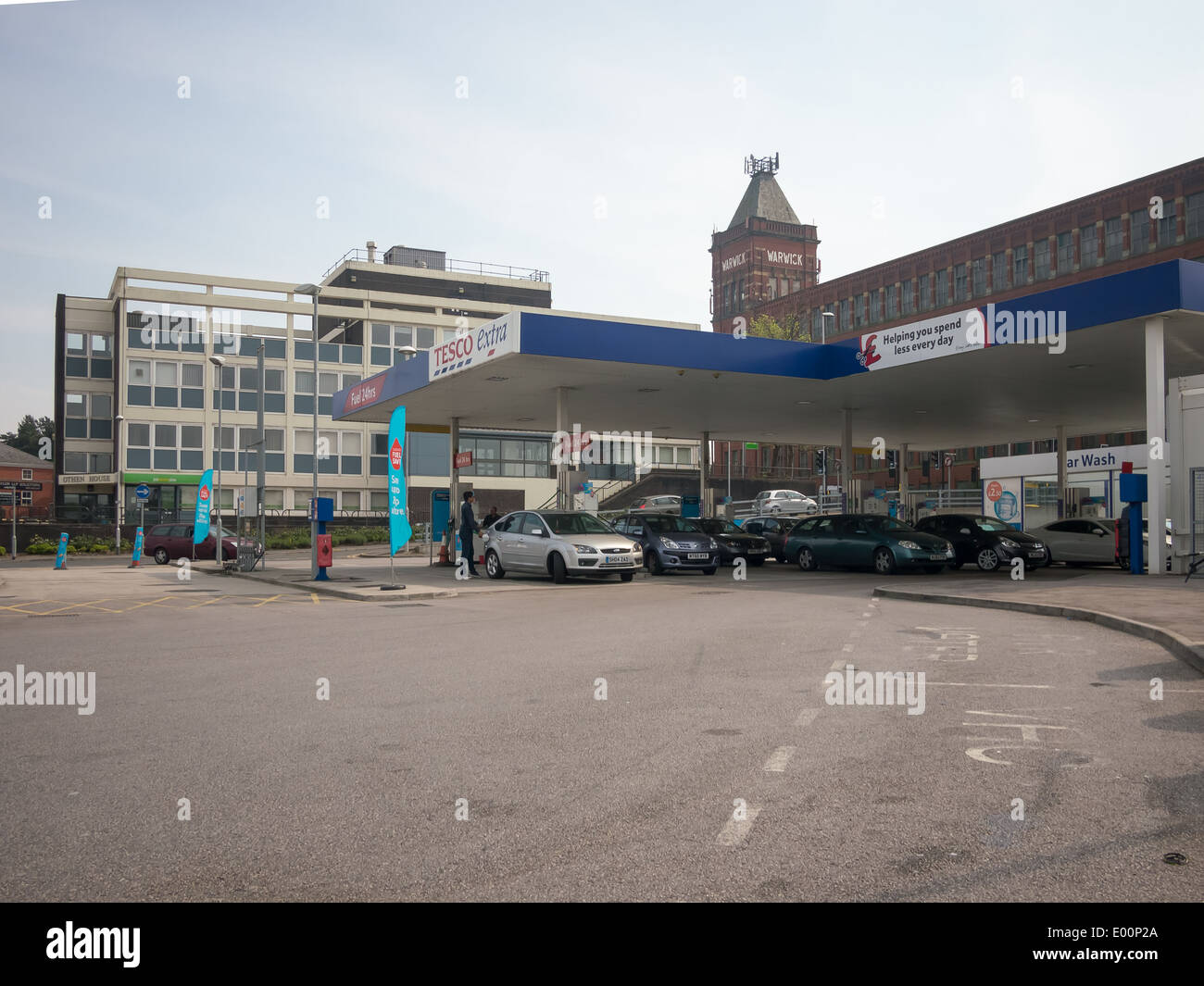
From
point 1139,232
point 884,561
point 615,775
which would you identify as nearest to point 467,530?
point 884,561

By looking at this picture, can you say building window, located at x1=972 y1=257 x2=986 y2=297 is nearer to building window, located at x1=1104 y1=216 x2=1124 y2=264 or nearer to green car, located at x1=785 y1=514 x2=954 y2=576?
building window, located at x1=1104 y1=216 x2=1124 y2=264

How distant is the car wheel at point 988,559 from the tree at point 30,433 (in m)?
108

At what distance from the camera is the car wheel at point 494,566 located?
77.7ft

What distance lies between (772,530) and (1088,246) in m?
46.9

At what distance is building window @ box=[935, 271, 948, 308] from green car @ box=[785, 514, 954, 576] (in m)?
57.2

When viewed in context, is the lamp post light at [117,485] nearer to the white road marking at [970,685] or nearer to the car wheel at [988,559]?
the car wheel at [988,559]

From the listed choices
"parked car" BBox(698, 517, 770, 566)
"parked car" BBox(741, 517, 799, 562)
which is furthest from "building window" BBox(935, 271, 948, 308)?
"parked car" BBox(698, 517, 770, 566)

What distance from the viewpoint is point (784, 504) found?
55.6 metres

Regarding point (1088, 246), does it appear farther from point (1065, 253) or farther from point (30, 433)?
point (30, 433)

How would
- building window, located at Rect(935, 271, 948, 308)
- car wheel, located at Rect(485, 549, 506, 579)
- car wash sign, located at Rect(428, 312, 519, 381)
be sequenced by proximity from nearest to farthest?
1. car wash sign, located at Rect(428, 312, 519, 381)
2. car wheel, located at Rect(485, 549, 506, 579)
3. building window, located at Rect(935, 271, 948, 308)

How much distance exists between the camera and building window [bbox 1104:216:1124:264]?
6450 cm

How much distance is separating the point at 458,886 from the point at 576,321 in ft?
63.0

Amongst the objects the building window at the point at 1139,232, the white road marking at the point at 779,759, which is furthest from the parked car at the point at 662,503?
the white road marking at the point at 779,759

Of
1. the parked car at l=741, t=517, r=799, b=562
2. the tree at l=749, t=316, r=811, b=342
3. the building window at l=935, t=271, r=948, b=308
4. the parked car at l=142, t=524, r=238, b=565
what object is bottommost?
the parked car at l=142, t=524, r=238, b=565
